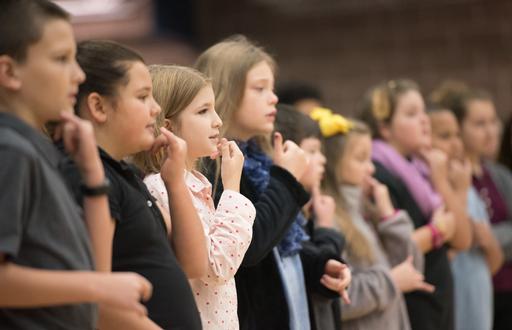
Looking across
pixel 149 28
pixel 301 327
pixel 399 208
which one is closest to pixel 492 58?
pixel 149 28

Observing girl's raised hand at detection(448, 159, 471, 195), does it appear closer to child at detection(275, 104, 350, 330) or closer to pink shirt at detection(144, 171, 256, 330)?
child at detection(275, 104, 350, 330)

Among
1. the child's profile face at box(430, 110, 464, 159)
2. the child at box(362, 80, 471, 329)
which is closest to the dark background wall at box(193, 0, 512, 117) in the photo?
the child's profile face at box(430, 110, 464, 159)

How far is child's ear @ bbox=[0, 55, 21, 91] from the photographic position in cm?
197

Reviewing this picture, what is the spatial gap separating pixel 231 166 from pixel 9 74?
914 millimetres

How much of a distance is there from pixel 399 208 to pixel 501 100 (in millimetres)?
3402

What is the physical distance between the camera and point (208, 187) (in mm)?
2785

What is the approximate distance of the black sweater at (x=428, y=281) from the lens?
4352mm

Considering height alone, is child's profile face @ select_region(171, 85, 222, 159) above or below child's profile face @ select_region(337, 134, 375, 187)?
above

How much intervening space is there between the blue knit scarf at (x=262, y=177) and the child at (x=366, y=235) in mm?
549

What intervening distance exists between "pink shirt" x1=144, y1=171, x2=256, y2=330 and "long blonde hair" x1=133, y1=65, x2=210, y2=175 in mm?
90

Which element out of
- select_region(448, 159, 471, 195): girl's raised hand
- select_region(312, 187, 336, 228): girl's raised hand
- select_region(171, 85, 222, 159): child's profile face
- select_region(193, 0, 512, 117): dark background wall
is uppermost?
select_region(193, 0, 512, 117): dark background wall

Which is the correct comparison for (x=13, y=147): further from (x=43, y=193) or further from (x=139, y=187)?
(x=139, y=187)

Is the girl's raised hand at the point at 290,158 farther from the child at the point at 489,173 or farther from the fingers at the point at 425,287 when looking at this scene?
the child at the point at 489,173

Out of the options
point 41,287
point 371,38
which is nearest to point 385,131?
point 41,287
